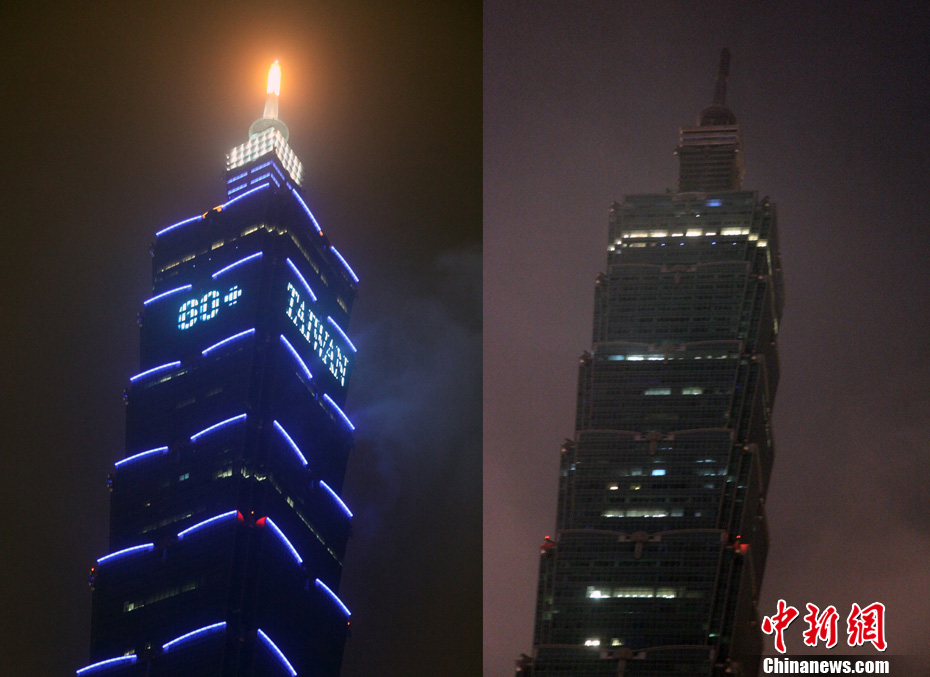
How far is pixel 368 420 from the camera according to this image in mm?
19094

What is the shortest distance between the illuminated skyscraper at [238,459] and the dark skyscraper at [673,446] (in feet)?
25.4

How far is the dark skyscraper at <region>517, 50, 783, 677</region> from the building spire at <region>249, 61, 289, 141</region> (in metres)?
14.6

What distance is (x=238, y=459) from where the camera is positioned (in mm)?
33406

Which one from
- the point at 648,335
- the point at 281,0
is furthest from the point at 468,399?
the point at 648,335

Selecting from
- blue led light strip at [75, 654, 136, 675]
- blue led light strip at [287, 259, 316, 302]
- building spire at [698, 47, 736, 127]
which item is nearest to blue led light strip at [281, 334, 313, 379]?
blue led light strip at [287, 259, 316, 302]

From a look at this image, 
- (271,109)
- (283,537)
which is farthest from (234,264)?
(271,109)

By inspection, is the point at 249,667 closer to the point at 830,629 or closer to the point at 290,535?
the point at 290,535

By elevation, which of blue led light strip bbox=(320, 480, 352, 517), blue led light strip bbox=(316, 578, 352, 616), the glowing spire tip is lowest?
blue led light strip bbox=(316, 578, 352, 616)

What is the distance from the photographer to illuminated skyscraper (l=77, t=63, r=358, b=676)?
31.6 meters

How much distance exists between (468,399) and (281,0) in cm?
600

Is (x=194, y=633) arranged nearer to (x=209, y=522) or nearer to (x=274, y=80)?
(x=209, y=522)

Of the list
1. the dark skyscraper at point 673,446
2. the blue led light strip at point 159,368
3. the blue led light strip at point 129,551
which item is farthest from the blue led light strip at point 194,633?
the dark skyscraper at point 673,446

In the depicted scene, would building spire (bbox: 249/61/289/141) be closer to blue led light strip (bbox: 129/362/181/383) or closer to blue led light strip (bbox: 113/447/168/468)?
blue led light strip (bbox: 129/362/181/383)

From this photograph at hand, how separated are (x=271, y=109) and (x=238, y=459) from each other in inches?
781
